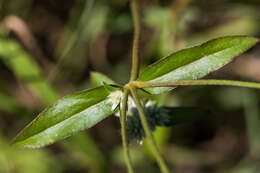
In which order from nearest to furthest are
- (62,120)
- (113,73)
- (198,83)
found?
(198,83)
(62,120)
(113,73)

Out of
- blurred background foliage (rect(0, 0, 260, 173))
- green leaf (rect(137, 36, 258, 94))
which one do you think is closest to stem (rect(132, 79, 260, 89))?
green leaf (rect(137, 36, 258, 94))

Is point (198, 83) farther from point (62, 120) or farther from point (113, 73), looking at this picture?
point (113, 73)

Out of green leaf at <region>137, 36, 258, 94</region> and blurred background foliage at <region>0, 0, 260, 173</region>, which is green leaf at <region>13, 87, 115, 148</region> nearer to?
green leaf at <region>137, 36, 258, 94</region>

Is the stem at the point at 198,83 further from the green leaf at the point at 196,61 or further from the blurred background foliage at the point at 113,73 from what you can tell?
the blurred background foliage at the point at 113,73

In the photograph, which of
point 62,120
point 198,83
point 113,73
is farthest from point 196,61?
point 113,73

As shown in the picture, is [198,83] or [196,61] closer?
[198,83]

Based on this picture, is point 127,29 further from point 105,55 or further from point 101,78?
point 101,78
